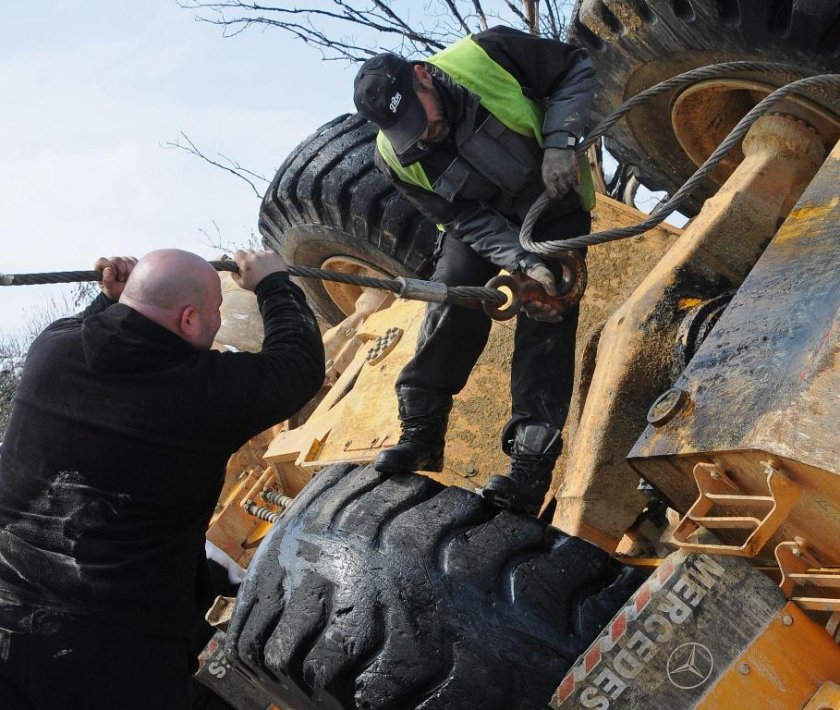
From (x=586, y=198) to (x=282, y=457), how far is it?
204cm

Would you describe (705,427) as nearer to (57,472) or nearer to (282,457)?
(57,472)

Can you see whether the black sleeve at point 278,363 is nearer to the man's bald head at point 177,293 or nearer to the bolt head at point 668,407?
the man's bald head at point 177,293

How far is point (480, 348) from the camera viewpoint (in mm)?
3709

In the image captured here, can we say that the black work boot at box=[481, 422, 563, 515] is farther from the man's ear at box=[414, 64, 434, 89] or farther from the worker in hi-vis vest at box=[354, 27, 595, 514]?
the man's ear at box=[414, 64, 434, 89]

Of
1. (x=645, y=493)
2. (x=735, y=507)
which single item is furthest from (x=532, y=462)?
(x=735, y=507)

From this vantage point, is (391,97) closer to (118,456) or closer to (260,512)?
(118,456)

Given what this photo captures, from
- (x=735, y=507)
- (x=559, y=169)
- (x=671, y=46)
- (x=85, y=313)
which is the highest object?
(x=671, y=46)

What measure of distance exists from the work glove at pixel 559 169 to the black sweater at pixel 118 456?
3.27 ft

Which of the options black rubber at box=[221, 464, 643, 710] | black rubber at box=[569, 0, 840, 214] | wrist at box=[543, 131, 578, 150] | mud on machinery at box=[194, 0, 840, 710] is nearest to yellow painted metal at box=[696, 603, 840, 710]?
mud on machinery at box=[194, 0, 840, 710]

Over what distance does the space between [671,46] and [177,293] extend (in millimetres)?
2100

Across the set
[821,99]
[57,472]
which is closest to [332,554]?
[57,472]

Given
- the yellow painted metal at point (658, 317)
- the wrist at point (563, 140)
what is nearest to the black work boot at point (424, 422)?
the yellow painted metal at point (658, 317)

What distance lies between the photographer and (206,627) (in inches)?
160

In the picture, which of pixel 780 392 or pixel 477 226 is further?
pixel 477 226
